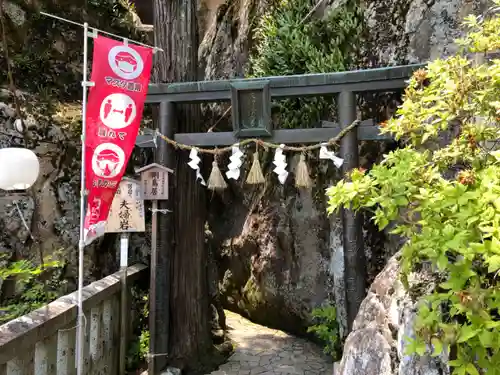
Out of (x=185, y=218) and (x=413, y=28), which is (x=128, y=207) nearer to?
(x=185, y=218)

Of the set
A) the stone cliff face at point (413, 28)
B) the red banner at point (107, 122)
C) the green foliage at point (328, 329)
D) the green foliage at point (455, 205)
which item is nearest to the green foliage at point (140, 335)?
the red banner at point (107, 122)

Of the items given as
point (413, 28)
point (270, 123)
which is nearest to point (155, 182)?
point (270, 123)

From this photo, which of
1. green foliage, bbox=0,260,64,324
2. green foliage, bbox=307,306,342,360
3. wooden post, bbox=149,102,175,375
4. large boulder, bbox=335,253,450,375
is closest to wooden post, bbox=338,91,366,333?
green foliage, bbox=307,306,342,360

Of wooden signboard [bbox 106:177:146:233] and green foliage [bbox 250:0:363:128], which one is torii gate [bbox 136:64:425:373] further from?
green foliage [bbox 250:0:363:128]

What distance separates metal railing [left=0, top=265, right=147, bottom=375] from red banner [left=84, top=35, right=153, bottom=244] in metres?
0.78

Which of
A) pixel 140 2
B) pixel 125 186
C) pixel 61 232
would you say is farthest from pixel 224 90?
pixel 140 2

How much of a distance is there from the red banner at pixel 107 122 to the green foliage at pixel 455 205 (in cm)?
260

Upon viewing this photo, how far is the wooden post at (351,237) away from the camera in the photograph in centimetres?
513

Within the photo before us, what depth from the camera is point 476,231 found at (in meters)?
1.76

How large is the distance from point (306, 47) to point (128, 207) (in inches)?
157

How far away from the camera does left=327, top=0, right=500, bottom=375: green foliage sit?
1.71 metres

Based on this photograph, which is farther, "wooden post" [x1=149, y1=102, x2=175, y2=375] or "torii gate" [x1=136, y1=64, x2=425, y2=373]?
"wooden post" [x1=149, y1=102, x2=175, y2=375]

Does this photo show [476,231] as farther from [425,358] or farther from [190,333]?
[190,333]

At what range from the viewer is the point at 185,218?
6.08m
